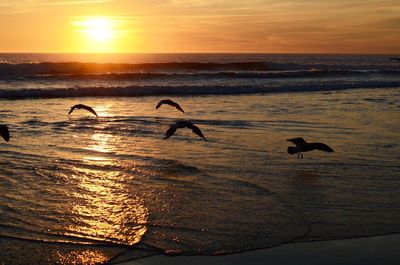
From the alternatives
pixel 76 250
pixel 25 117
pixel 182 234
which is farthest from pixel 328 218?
pixel 25 117

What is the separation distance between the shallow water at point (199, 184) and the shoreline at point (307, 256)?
5.5 inches

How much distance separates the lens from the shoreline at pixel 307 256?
4.37 m

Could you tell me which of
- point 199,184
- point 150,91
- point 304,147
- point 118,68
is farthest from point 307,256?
point 118,68

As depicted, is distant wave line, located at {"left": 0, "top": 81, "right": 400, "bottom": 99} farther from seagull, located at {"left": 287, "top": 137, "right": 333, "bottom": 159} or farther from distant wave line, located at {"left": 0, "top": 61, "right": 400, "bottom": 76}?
seagull, located at {"left": 287, "top": 137, "right": 333, "bottom": 159}

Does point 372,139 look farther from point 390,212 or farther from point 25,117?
point 25,117

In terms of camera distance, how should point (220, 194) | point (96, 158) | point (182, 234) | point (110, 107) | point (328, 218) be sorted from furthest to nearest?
1. point (110, 107)
2. point (96, 158)
3. point (220, 194)
4. point (328, 218)
5. point (182, 234)

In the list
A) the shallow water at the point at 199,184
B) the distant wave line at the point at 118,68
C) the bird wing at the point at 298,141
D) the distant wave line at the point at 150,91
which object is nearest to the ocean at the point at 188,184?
the shallow water at the point at 199,184

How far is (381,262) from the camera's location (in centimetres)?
435

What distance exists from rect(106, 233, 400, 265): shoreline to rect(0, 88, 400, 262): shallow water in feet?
0.46

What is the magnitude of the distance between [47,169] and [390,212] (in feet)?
14.5

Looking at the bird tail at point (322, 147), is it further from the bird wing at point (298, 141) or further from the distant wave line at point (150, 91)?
the distant wave line at point (150, 91)

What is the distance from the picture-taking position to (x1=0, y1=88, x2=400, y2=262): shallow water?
5035 mm

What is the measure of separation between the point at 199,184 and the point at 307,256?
238cm

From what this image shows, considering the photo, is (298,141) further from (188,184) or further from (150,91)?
(150,91)
